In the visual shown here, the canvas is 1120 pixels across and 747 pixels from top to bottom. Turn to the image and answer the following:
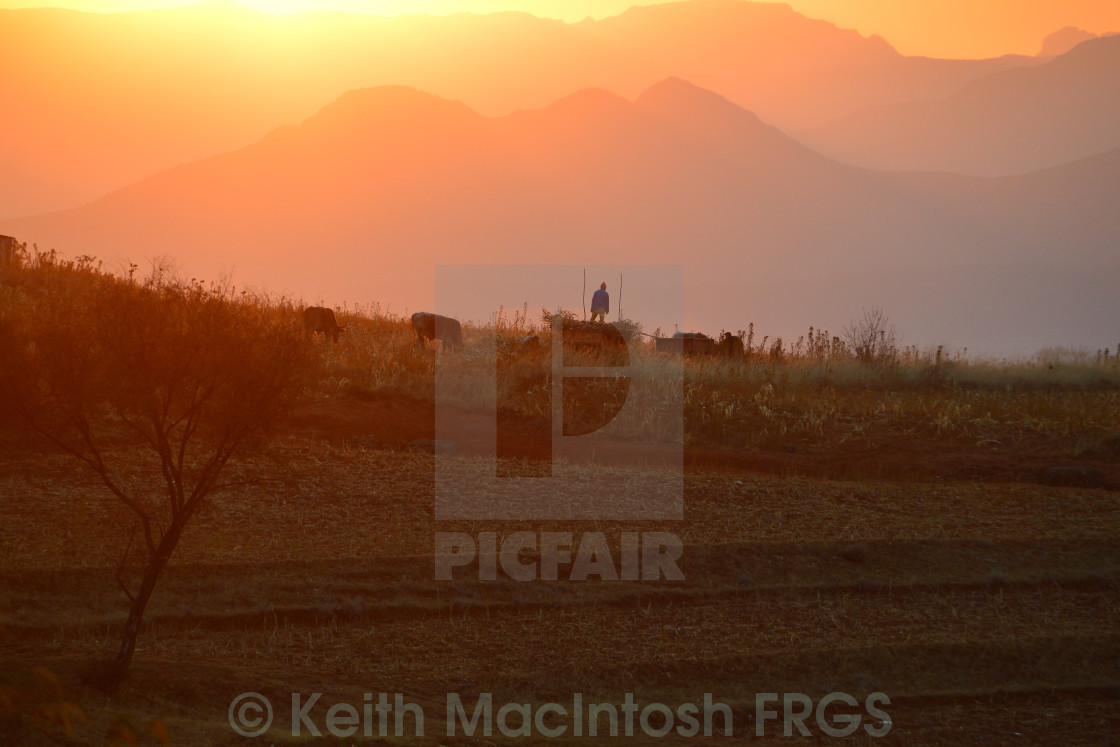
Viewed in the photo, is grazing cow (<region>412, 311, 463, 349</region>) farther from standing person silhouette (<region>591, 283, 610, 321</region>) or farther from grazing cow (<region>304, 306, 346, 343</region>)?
standing person silhouette (<region>591, 283, 610, 321</region>)

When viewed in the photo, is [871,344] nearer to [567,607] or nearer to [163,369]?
[567,607]

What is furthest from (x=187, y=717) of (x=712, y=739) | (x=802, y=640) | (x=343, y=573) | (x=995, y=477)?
(x=995, y=477)

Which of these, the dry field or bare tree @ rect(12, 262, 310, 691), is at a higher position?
bare tree @ rect(12, 262, 310, 691)

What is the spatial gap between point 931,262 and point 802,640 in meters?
196

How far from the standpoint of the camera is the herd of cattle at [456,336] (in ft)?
65.7

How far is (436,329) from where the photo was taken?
20.6 metres

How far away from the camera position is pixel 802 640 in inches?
280

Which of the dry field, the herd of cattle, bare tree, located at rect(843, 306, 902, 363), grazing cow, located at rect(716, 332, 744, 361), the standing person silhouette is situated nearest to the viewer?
the dry field

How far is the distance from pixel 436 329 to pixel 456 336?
2.07ft

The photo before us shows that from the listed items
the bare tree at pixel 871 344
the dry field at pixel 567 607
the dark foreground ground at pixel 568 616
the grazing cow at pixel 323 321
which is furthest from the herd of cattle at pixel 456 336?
the dark foreground ground at pixel 568 616

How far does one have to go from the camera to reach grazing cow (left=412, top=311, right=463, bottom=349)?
20.6 meters

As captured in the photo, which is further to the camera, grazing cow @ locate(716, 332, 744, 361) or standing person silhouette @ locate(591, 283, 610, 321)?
standing person silhouette @ locate(591, 283, 610, 321)

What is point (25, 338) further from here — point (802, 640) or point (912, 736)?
point (912, 736)

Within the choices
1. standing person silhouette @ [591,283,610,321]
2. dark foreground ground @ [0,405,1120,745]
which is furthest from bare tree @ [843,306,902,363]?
dark foreground ground @ [0,405,1120,745]
